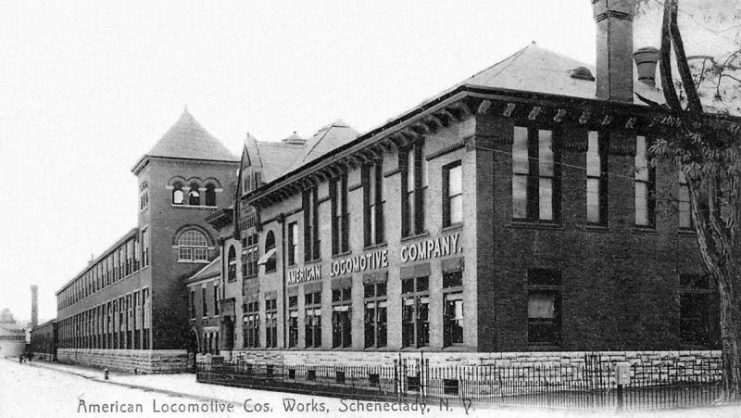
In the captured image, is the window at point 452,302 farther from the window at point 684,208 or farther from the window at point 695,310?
the window at point 684,208

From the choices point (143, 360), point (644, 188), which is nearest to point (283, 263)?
point (644, 188)

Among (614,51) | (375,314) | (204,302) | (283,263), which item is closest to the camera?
(614,51)

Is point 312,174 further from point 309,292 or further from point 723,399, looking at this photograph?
point 723,399

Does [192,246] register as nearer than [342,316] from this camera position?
No

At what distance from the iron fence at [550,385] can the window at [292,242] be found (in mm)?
10443

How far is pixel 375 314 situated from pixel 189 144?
1588 inches

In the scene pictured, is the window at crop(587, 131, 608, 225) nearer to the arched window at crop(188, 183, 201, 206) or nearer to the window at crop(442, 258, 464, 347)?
the window at crop(442, 258, 464, 347)

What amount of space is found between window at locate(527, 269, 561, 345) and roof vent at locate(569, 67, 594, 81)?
21.8 feet

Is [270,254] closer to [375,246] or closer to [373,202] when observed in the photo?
[373,202]

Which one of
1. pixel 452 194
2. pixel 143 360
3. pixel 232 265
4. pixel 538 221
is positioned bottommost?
pixel 143 360

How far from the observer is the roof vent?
28886 millimetres

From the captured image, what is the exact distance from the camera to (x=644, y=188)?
28.6 m

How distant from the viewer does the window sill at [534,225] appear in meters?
26.2

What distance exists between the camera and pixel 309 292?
39.0 m
